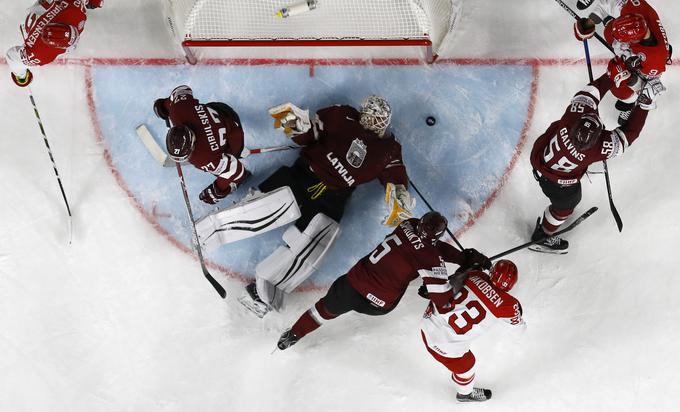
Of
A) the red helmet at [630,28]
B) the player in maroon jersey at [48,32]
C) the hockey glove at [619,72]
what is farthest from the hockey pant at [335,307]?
the player in maroon jersey at [48,32]

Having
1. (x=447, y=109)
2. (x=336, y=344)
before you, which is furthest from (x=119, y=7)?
(x=336, y=344)

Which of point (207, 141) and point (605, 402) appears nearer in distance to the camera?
point (207, 141)

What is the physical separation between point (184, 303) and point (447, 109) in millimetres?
2167

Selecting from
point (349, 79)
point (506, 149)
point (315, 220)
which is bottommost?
point (315, 220)

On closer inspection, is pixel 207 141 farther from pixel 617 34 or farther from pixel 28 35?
pixel 617 34

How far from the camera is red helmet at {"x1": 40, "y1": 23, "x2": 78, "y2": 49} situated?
3.40 m

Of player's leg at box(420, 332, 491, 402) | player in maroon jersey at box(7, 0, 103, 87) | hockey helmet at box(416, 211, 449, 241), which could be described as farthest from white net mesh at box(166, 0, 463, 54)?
player's leg at box(420, 332, 491, 402)

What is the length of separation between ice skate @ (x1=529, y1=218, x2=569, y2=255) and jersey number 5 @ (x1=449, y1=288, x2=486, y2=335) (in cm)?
89

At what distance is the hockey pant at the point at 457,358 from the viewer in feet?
11.7

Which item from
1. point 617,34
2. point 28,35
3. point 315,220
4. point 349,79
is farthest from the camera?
point 349,79

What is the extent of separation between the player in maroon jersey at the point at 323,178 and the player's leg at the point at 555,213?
2.69 ft

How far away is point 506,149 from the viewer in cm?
418

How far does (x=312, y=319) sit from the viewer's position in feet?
12.7

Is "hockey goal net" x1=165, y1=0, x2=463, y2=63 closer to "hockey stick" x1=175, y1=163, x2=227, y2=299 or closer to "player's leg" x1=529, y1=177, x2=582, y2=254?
"hockey stick" x1=175, y1=163, x2=227, y2=299
